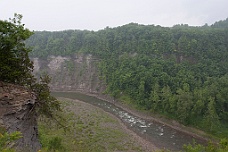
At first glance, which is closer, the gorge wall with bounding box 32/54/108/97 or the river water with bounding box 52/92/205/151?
the river water with bounding box 52/92/205/151

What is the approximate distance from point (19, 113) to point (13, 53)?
4737mm

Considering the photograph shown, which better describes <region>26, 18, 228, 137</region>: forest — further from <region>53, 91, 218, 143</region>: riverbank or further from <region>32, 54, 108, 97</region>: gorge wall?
<region>32, 54, 108, 97</region>: gorge wall

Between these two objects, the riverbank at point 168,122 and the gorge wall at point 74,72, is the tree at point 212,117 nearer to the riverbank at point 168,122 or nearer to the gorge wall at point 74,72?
the riverbank at point 168,122

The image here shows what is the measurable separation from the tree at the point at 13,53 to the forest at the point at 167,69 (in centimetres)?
2934

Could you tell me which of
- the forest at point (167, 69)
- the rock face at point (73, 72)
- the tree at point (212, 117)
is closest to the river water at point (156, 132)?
the forest at point (167, 69)

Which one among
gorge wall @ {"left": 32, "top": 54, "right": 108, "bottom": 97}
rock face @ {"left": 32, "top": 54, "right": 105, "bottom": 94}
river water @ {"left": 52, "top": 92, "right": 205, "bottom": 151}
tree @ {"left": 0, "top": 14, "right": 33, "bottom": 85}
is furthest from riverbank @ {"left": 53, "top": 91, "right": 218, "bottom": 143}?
tree @ {"left": 0, "top": 14, "right": 33, "bottom": 85}

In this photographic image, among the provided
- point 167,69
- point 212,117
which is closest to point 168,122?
point 212,117

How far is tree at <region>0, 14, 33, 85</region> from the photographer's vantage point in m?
16.2

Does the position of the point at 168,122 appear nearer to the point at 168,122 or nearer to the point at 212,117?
the point at 168,122

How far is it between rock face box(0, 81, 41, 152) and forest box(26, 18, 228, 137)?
2784cm

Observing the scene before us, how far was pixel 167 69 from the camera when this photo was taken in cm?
5506

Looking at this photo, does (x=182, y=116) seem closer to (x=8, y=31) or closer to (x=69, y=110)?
(x=69, y=110)

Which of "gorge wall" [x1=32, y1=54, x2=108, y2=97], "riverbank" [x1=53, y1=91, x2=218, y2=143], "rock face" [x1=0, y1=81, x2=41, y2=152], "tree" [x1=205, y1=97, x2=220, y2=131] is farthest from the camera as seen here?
"gorge wall" [x1=32, y1=54, x2=108, y2=97]

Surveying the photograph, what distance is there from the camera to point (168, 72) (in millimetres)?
54156
